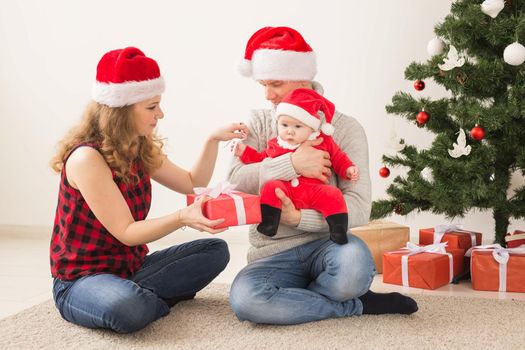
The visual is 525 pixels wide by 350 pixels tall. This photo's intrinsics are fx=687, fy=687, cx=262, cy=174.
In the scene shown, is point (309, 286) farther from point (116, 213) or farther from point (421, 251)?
point (421, 251)

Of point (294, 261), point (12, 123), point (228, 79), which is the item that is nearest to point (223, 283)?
point (294, 261)

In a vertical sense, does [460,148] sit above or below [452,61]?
below

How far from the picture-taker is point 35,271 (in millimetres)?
3061

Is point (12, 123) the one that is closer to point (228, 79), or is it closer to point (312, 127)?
point (228, 79)

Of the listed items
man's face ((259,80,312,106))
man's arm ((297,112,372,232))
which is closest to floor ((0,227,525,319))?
man's arm ((297,112,372,232))

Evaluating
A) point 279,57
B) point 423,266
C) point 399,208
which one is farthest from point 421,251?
point 279,57

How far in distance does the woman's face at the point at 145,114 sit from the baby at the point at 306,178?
0.38m

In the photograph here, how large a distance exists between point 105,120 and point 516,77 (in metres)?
1.54

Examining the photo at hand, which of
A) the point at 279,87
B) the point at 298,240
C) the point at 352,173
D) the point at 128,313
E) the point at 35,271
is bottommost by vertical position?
the point at 35,271

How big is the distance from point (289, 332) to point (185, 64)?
202cm

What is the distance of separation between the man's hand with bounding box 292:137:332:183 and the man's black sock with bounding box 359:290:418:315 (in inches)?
16.8

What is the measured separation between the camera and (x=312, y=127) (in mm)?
2053

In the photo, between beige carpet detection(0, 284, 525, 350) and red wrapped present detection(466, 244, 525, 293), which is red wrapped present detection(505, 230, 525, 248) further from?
beige carpet detection(0, 284, 525, 350)

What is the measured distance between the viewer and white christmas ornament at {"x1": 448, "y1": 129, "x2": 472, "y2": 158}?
2.62 meters
